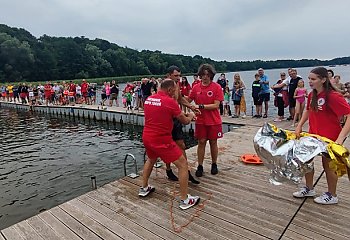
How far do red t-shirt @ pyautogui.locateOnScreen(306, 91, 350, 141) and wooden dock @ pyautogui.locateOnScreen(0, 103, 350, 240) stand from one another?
917 millimetres

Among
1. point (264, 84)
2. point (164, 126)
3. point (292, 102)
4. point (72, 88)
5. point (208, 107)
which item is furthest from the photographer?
point (72, 88)

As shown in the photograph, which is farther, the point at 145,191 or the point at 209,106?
the point at 209,106

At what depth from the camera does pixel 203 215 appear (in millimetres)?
3178

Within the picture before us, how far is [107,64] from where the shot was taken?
68.2 metres

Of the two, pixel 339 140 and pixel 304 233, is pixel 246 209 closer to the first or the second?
pixel 304 233

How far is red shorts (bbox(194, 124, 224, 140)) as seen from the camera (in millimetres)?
4121

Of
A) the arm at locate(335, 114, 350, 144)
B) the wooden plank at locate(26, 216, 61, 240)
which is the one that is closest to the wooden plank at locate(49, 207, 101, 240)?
the wooden plank at locate(26, 216, 61, 240)

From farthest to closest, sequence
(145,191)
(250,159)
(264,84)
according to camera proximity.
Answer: (264,84) < (250,159) < (145,191)

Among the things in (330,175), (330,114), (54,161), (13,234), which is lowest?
(54,161)

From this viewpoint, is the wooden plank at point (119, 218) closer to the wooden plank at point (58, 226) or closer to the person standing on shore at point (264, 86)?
the wooden plank at point (58, 226)

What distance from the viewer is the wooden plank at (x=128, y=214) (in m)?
2.88

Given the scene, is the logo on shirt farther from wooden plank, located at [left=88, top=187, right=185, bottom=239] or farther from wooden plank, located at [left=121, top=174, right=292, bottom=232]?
wooden plank, located at [left=88, top=187, right=185, bottom=239]

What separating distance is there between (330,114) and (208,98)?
65.0 inches

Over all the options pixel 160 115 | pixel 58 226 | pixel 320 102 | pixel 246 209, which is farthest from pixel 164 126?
pixel 320 102
